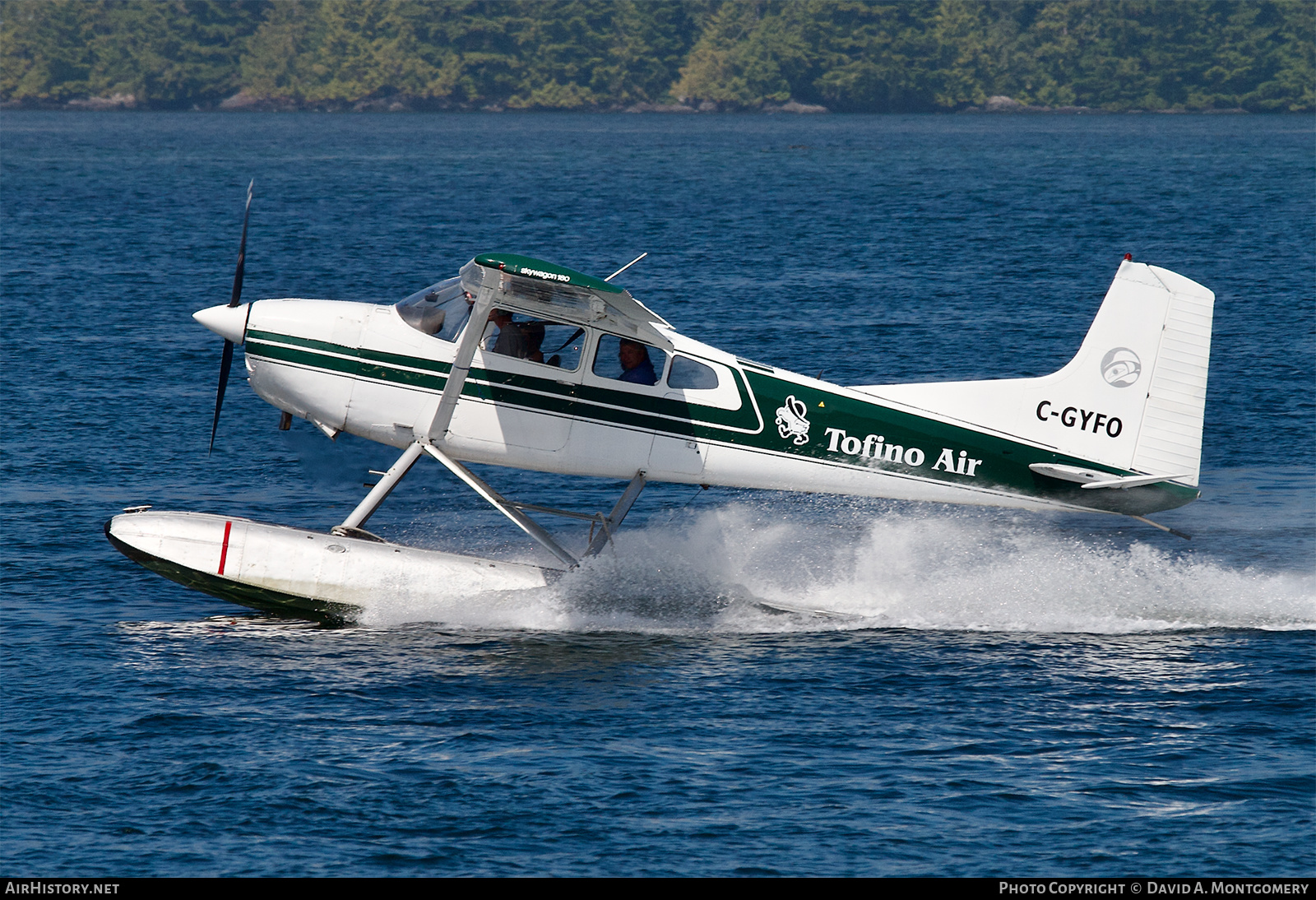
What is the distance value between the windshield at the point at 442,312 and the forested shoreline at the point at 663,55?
158 meters

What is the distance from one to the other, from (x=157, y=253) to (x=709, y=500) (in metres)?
32.3

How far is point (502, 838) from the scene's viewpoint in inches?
417

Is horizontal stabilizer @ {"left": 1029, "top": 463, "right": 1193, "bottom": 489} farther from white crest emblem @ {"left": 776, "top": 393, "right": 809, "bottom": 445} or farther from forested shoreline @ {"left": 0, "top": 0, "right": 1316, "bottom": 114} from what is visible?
forested shoreline @ {"left": 0, "top": 0, "right": 1316, "bottom": 114}

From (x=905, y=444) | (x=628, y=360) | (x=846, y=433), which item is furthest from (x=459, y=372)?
(x=905, y=444)

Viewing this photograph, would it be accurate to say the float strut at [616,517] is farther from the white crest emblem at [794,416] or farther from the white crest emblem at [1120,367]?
the white crest emblem at [1120,367]

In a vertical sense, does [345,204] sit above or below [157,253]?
above

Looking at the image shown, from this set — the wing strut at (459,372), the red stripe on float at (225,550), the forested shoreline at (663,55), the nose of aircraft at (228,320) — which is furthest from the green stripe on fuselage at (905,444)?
the forested shoreline at (663,55)

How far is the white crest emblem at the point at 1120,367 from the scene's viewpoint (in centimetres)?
1504

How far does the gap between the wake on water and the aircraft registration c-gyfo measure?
1.38 ft

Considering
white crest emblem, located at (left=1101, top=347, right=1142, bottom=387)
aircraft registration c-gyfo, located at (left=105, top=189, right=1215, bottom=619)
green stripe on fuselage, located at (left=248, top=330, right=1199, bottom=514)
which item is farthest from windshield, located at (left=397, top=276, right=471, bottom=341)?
white crest emblem, located at (left=1101, top=347, right=1142, bottom=387)

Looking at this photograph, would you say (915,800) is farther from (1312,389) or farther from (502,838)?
(1312,389)

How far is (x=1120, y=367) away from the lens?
49.5 ft

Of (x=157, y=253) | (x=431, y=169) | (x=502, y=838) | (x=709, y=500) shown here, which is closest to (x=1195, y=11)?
(x=431, y=169)

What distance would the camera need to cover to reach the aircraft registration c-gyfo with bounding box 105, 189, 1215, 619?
1471cm
